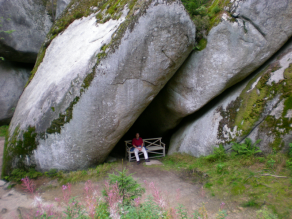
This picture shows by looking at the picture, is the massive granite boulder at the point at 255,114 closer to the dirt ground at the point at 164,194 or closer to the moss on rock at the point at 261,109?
the moss on rock at the point at 261,109

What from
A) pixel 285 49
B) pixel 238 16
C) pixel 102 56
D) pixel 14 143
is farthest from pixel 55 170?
pixel 285 49

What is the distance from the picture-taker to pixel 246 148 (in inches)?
213

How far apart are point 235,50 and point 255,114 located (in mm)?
2000

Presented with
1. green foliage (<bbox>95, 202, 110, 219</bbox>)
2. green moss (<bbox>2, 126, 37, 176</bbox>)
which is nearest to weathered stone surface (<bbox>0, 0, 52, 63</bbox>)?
green moss (<bbox>2, 126, 37, 176</bbox>)

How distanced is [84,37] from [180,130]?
513 centimetres

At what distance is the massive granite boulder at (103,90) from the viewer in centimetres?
528

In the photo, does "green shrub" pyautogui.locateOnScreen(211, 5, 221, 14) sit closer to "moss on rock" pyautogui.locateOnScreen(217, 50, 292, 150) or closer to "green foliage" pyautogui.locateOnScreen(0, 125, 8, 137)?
"moss on rock" pyautogui.locateOnScreen(217, 50, 292, 150)

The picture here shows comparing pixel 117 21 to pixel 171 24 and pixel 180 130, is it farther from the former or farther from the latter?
pixel 180 130

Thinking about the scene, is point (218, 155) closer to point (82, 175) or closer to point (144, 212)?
point (144, 212)

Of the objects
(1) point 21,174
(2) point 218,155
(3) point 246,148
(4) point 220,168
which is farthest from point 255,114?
(1) point 21,174

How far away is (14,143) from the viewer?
19.7 ft

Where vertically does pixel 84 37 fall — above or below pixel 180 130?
above

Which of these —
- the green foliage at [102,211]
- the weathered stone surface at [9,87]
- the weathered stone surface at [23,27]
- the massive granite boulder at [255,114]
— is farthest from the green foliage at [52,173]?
the weathered stone surface at [23,27]

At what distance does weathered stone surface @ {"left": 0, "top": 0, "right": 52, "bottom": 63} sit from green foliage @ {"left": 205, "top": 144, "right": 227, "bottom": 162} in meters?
10.4
